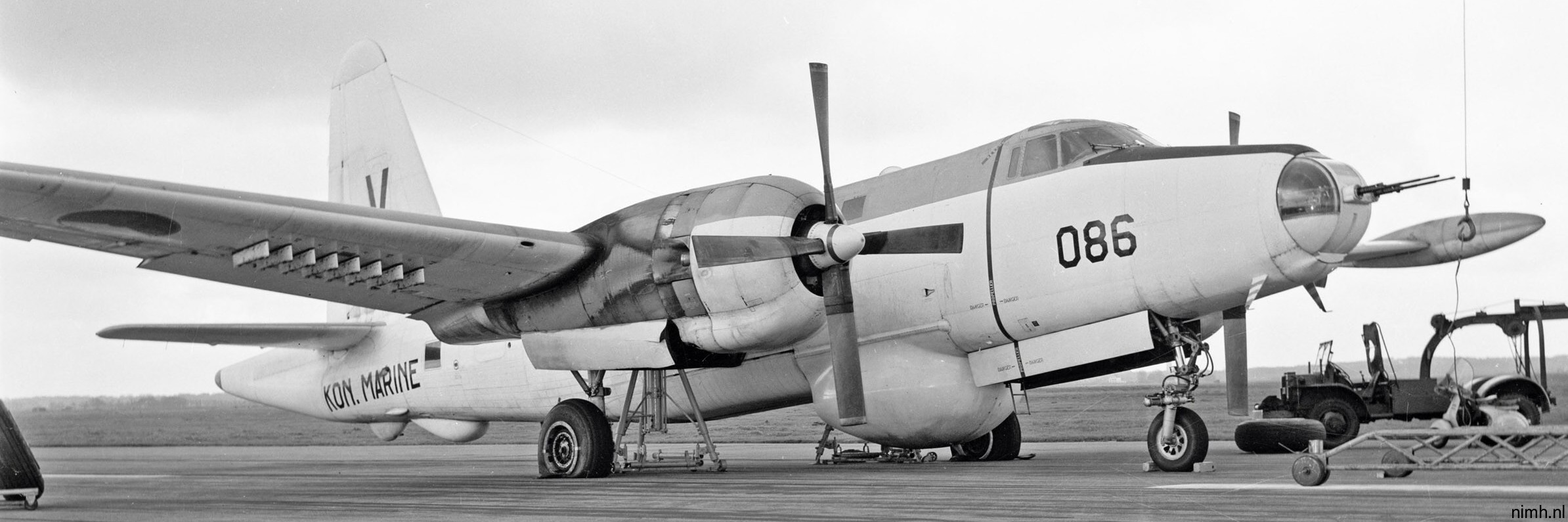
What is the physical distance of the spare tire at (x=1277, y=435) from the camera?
15.4 metres

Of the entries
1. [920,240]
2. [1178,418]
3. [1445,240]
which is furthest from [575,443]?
[1445,240]

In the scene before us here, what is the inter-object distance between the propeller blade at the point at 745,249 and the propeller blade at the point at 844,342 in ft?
1.46

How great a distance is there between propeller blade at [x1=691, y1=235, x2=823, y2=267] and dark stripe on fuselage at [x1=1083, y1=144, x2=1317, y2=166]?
2.94 m

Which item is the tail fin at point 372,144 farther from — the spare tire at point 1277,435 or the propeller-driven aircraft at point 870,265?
the spare tire at point 1277,435

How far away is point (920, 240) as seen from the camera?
11.9 m

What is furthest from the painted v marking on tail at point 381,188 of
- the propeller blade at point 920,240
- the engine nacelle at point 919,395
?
the propeller blade at point 920,240

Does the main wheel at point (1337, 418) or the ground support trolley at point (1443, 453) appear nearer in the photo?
the ground support trolley at point (1443, 453)

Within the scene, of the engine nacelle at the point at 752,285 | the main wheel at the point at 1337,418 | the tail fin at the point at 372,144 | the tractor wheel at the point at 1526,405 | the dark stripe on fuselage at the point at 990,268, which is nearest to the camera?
the engine nacelle at the point at 752,285

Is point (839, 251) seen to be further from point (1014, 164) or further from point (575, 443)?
point (575, 443)

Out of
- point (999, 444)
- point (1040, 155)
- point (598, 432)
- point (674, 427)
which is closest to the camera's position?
point (1040, 155)

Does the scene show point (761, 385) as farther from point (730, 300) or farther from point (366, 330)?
point (366, 330)

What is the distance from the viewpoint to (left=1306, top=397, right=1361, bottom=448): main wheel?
16.7 metres

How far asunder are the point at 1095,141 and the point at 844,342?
3.22 m

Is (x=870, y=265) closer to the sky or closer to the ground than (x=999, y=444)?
closer to the sky
